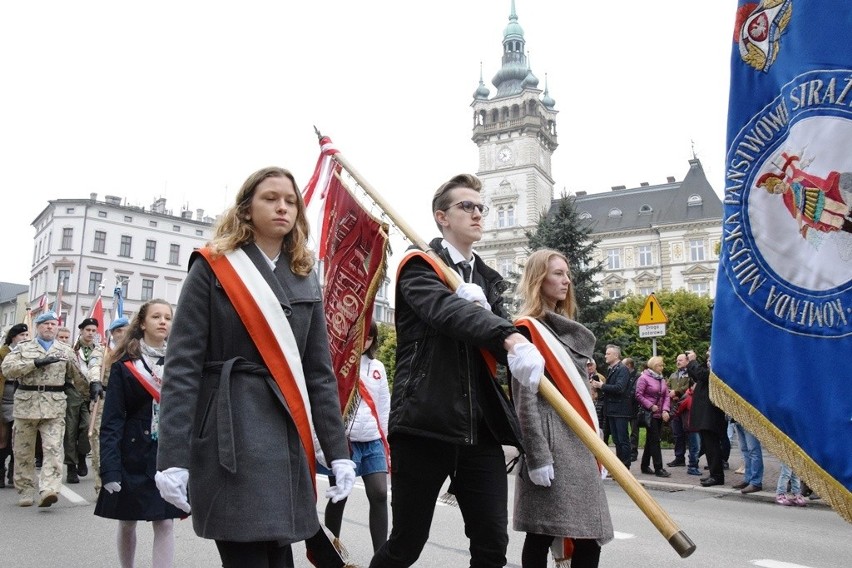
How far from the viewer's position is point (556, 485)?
3.78 metres

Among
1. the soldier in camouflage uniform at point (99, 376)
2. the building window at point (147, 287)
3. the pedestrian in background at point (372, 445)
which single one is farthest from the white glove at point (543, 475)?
the building window at point (147, 287)

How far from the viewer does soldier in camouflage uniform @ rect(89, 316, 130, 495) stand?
6.09 m

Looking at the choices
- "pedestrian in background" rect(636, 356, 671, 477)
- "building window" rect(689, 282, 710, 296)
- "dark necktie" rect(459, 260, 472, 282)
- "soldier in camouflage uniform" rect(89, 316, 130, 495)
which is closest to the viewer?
"dark necktie" rect(459, 260, 472, 282)

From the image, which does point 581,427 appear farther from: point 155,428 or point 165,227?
point 165,227

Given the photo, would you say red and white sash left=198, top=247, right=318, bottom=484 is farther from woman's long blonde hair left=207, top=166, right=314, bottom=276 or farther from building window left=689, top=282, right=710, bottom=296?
building window left=689, top=282, right=710, bottom=296

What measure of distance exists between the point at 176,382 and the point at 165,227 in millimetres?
72685

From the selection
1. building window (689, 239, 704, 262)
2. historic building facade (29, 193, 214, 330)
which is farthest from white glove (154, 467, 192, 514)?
building window (689, 239, 704, 262)

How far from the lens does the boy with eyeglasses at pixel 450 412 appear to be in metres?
3.24

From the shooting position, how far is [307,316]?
9.97ft

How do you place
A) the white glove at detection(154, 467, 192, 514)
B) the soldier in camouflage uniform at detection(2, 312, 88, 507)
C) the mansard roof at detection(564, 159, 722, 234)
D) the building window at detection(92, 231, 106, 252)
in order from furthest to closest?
the mansard roof at detection(564, 159, 722, 234) < the building window at detection(92, 231, 106, 252) < the soldier in camouflage uniform at detection(2, 312, 88, 507) < the white glove at detection(154, 467, 192, 514)

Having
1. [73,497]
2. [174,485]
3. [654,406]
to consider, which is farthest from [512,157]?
[174,485]

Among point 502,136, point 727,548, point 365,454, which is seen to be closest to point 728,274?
point 365,454

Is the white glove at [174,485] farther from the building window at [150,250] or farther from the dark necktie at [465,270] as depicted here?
the building window at [150,250]

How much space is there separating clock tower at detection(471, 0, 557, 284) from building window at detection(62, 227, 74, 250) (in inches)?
1463
